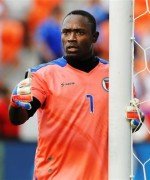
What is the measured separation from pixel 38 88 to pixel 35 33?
4437 millimetres

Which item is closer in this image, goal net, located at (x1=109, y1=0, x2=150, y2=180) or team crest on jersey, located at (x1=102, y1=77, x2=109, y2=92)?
goal net, located at (x1=109, y1=0, x2=150, y2=180)

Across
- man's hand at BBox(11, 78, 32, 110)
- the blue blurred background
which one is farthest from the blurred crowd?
man's hand at BBox(11, 78, 32, 110)

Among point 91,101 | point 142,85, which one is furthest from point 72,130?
point 142,85

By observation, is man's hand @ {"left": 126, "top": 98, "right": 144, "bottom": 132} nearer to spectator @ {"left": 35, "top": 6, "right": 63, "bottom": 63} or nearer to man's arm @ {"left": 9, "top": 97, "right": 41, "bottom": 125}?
man's arm @ {"left": 9, "top": 97, "right": 41, "bottom": 125}

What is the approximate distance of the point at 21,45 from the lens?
8352mm

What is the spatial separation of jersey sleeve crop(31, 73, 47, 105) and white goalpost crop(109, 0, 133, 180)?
15.6 inches

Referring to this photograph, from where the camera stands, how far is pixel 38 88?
393cm

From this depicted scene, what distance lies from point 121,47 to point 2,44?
4.66 meters

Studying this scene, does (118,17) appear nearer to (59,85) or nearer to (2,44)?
(59,85)

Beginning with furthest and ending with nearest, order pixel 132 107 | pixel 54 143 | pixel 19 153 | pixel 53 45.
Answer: pixel 53 45 → pixel 19 153 → pixel 54 143 → pixel 132 107

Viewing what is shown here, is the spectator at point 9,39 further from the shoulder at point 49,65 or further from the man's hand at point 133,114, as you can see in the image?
the man's hand at point 133,114

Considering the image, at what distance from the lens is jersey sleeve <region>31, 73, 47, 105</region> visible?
154 inches

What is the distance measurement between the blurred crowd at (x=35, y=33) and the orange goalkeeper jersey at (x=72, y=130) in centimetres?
349

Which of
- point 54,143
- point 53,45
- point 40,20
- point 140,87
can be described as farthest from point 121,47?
point 40,20
